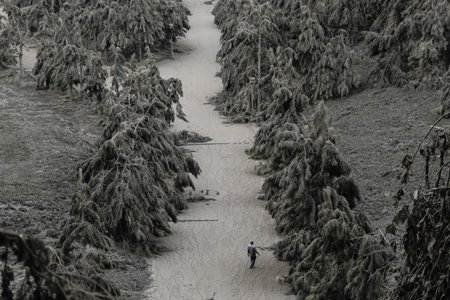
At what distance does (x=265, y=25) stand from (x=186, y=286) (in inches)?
742

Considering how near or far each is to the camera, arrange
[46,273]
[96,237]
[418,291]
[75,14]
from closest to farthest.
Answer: [46,273], [418,291], [96,237], [75,14]

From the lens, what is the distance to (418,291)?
773 centimetres

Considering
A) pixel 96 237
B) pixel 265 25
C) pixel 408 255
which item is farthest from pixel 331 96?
pixel 408 255

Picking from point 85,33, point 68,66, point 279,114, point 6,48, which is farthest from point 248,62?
point 6,48

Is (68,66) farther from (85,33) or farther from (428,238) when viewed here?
(428,238)

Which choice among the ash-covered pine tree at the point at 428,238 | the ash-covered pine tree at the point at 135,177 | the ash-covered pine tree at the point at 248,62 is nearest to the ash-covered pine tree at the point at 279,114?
the ash-covered pine tree at the point at 135,177

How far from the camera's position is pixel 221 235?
23.0 m

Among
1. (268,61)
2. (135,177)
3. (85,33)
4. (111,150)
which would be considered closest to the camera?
(135,177)

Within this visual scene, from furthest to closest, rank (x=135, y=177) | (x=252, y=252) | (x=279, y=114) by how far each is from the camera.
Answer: (x=279, y=114), (x=135, y=177), (x=252, y=252)

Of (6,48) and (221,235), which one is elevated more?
(6,48)

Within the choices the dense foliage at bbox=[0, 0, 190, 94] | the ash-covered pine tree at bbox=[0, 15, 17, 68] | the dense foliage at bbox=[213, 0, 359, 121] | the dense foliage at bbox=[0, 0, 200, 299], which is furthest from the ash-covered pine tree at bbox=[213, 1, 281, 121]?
the ash-covered pine tree at bbox=[0, 15, 17, 68]

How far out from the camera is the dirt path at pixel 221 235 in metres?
19.6

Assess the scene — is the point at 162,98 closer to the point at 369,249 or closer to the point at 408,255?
the point at 369,249

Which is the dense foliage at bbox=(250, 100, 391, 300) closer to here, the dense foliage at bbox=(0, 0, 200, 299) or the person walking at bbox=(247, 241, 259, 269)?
the person walking at bbox=(247, 241, 259, 269)
